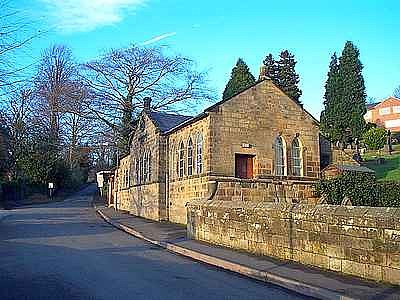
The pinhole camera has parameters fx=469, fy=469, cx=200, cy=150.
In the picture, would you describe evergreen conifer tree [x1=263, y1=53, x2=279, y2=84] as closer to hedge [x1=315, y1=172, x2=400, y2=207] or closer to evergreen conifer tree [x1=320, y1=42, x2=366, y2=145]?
evergreen conifer tree [x1=320, y1=42, x2=366, y2=145]

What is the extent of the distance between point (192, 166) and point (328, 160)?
844cm

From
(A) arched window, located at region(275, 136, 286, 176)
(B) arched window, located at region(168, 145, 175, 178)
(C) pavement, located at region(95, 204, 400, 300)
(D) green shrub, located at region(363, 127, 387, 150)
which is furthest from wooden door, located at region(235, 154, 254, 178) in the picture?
(D) green shrub, located at region(363, 127, 387, 150)

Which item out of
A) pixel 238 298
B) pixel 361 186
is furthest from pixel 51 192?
pixel 238 298

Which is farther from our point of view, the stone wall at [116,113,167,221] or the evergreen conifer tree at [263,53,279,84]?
the evergreen conifer tree at [263,53,279,84]

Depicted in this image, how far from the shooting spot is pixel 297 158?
82.6 feet

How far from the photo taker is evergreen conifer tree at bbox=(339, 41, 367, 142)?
48031mm

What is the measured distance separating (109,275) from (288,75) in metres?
46.8

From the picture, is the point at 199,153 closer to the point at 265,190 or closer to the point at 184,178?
the point at 184,178

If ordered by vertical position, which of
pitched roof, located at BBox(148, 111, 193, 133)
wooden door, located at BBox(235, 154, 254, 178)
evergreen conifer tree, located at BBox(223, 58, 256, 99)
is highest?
evergreen conifer tree, located at BBox(223, 58, 256, 99)

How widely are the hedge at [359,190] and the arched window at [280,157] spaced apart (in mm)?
1985

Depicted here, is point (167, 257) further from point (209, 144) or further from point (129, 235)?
point (209, 144)

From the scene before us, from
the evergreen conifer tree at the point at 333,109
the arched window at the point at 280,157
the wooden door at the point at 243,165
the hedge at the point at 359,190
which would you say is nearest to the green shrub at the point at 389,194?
the hedge at the point at 359,190

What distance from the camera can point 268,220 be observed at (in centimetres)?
1278

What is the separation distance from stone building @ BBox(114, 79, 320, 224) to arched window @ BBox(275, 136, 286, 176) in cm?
5
